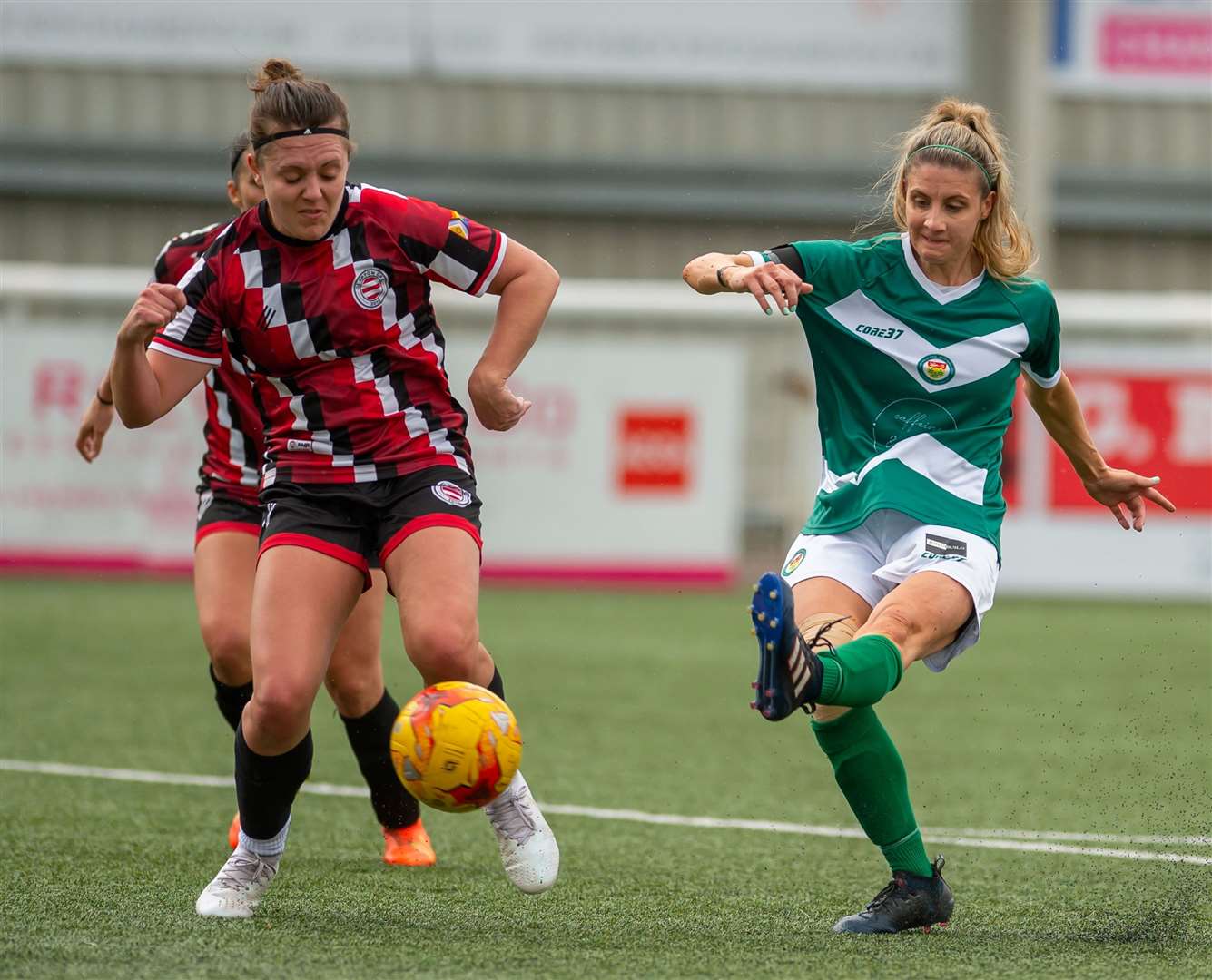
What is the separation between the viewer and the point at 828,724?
416 cm

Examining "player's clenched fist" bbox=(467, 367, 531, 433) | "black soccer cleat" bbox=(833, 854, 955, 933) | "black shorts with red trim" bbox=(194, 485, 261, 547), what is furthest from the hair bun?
"black soccer cleat" bbox=(833, 854, 955, 933)

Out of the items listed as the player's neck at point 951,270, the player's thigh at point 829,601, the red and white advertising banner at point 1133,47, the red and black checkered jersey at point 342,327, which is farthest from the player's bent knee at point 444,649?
the red and white advertising banner at point 1133,47

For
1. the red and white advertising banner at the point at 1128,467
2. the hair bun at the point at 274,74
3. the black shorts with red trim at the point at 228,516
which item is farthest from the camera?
the red and white advertising banner at the point at 1128,467

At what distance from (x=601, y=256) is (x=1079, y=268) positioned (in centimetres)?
471

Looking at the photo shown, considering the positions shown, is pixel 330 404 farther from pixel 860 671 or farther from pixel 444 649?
pixel 860 671

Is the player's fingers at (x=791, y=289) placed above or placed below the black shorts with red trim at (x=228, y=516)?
above

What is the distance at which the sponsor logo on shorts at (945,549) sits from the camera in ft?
13.5

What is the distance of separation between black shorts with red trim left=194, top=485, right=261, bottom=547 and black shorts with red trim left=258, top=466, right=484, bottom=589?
0.91 meters

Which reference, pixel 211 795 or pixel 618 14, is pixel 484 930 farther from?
pixel 618 14

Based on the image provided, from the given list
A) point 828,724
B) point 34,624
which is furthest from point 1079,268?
point 828,724

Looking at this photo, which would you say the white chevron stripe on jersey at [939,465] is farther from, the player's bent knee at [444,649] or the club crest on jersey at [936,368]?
the player's bent knee at [444,649]

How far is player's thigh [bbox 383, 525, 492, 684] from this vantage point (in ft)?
12.9

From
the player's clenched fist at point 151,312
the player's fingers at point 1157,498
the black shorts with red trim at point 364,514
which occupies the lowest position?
the player's fingers at point 1157,498

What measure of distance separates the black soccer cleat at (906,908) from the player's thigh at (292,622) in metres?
1.26
